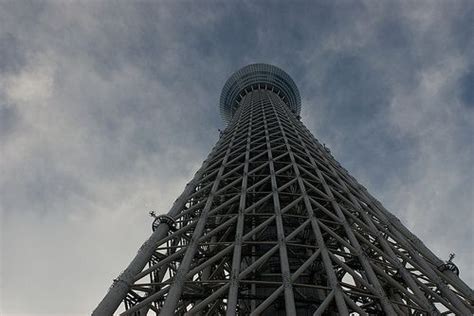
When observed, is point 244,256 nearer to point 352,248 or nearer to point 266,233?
point 266,233

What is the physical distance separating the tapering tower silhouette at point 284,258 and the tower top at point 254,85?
37182 mm

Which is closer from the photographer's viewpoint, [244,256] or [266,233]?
[244,256]

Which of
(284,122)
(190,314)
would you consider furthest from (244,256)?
(284,122)

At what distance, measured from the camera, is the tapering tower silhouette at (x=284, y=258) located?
11.4m

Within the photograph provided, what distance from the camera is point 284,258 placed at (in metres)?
12.1

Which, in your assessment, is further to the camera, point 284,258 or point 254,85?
point 254,85

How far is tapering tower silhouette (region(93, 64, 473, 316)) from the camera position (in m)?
11.4

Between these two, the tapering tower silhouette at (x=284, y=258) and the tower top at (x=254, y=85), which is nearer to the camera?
the tapering tower silhouette at (x=284, y=258)

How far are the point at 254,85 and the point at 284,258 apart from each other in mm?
53519

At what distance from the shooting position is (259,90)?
201 ft

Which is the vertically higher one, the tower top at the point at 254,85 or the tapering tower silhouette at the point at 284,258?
the tower top at the point at 254,85

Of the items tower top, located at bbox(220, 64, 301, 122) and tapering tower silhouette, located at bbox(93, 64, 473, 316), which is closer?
tapering tower silhouette, located at bbox(93, 64, 473, 316)

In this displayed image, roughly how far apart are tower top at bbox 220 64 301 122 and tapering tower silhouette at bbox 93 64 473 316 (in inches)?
1464

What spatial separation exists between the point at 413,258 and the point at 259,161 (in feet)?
37.1
